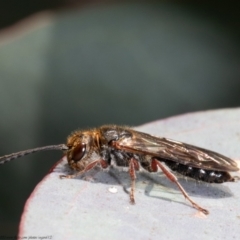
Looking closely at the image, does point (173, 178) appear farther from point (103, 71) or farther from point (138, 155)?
point (103, 71)

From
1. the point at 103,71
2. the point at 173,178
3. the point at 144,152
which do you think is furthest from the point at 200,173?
the point at 103,71

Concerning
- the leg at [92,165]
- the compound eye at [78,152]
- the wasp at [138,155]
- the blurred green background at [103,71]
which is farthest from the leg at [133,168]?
the blurred green background at [103,71]

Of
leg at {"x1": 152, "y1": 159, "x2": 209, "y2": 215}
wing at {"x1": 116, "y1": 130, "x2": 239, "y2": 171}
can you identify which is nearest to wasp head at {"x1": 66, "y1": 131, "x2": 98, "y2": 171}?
wing at {"x1": 116, "y1": 130, "x2": 239, "y2": 171}

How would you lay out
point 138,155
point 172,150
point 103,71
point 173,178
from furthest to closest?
1. point 103,71
2. point 138,155
3. point 172,150
4. point 173,178

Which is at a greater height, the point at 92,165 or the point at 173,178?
the point at 92,165

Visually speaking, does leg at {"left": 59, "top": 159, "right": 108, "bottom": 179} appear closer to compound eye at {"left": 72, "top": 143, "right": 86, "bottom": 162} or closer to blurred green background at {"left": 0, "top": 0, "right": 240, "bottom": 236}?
compound eye at {"left": 72, "top": 143, "right": 86, "bottom": 162}
